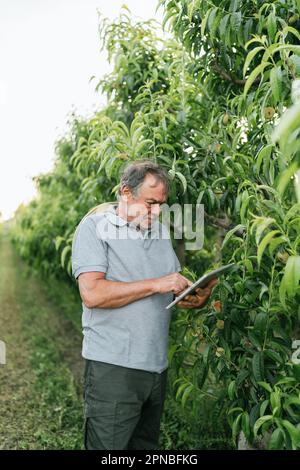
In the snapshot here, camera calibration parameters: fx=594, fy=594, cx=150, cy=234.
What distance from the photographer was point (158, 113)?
2836mm

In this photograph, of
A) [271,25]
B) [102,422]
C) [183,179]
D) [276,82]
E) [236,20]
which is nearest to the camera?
[276,82]

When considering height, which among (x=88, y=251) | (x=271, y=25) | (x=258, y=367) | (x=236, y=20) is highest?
Answer: (x=236, y=20)

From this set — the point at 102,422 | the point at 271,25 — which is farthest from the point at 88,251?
the point at 271,25

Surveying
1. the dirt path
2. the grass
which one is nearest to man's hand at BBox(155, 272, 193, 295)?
the grass

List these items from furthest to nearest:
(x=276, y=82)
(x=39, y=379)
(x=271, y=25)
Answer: (x=39, y=379)
(x=271, y=25)
(x=276, y=82)

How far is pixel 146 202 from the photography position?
7.61ft

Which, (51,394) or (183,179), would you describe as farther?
(51,394)

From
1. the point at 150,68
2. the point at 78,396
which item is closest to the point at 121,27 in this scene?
the point at 150,68

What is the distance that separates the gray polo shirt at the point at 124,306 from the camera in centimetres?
229

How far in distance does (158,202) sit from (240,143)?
687 mm

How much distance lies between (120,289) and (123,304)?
2.6 inches

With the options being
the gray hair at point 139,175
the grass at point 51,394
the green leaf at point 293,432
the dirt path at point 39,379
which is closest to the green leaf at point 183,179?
the gray hair at point 139,175

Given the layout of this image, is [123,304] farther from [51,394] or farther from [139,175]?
[51,394]

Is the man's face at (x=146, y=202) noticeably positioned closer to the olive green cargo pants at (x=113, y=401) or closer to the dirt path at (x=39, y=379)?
the olive green cargo pants at (x=113, y=401)
